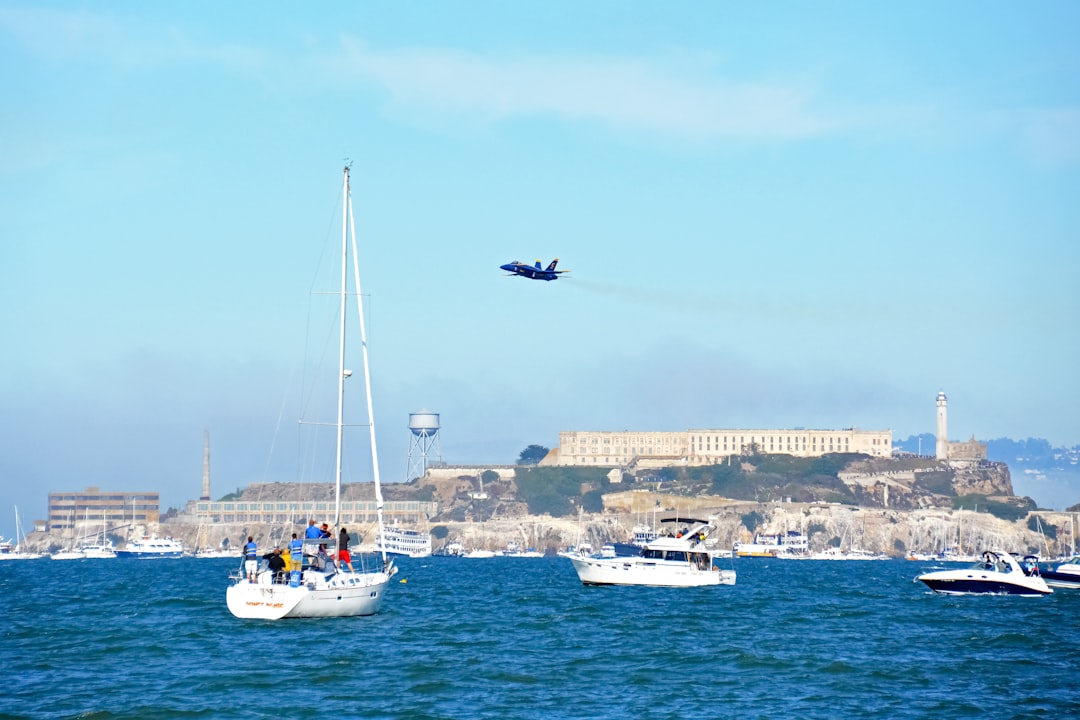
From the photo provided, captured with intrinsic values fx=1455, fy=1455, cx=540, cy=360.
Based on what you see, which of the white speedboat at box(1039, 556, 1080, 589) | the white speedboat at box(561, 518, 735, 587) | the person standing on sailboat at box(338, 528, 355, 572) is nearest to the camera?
the person standing on sailboat at box(338, 528, 355, 572)

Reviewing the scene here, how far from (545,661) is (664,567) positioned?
3391 cm

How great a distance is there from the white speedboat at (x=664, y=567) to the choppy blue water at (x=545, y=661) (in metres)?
11.1

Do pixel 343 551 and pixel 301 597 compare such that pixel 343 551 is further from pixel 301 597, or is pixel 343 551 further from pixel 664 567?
pixel 664 567

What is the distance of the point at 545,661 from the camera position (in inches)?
1467

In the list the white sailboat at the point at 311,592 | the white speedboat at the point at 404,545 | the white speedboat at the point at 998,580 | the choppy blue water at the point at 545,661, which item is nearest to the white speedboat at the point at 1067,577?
the white speedboat at the point at 998,580

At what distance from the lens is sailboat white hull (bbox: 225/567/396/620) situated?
141 feet

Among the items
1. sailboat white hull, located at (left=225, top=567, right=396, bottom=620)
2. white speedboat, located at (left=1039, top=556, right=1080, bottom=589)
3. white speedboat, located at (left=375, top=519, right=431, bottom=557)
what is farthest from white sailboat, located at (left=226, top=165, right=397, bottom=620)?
white speedboat, located at (left=375, top=519, right=431, bottom=557)

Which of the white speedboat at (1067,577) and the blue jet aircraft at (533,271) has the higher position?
the blue jet aircraft at (533,271)

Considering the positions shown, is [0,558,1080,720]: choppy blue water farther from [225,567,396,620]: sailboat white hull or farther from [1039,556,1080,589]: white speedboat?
[1039,556,1080,589]: white speedboat

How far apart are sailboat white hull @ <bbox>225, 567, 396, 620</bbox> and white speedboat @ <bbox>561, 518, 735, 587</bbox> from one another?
28206 mm

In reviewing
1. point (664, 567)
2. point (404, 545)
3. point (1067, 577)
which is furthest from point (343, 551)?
point (404, 545)

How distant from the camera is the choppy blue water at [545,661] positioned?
29844 mm

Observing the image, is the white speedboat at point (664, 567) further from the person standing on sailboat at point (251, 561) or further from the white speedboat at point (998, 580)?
the person standing on sailboat at point (251, 561)

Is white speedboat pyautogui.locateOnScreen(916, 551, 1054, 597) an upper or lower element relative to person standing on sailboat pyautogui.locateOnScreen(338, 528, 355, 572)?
lower
